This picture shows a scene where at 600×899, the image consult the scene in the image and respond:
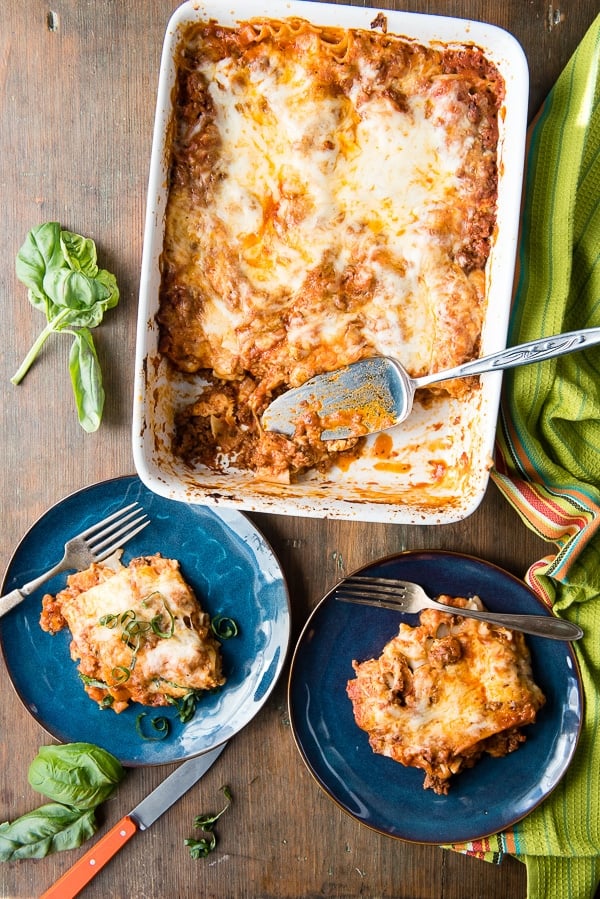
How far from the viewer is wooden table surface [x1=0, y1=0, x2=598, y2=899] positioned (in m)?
2.06

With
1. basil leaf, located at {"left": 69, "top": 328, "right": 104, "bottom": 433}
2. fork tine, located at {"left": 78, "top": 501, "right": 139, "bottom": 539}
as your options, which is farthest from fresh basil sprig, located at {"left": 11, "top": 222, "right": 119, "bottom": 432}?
fork tine, located at {"left": 78, "top": 501, "right": 139, "bottom": 539}

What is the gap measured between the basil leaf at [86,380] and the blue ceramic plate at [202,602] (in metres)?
0.21

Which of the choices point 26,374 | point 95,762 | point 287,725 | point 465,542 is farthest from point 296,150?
point 95,762

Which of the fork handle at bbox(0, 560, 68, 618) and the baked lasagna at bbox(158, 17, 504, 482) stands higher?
the baked lasagna at bbox(158, 17, 504, 482)

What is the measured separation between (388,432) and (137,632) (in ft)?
2.92

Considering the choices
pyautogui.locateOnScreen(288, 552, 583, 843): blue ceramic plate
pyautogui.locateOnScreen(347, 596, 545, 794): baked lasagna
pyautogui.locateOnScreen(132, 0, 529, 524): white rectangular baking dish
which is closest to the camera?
pyautogui.locateOnScreen(132, 0, 529, 524): white rectangular baking dish

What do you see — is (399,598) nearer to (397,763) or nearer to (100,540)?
(397,763)

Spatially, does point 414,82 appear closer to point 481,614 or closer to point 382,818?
point 481,614

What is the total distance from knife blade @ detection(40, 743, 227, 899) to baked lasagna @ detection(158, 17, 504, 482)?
101 cm

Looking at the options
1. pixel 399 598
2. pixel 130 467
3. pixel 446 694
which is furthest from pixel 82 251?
pixel 446 694

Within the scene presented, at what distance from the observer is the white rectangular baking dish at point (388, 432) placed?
176 cm

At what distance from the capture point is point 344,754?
6.94 ft

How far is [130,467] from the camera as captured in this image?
2.15m

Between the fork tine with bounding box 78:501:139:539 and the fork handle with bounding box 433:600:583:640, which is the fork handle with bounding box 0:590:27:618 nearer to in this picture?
the fork tine with bounding box 78:501:139:539
